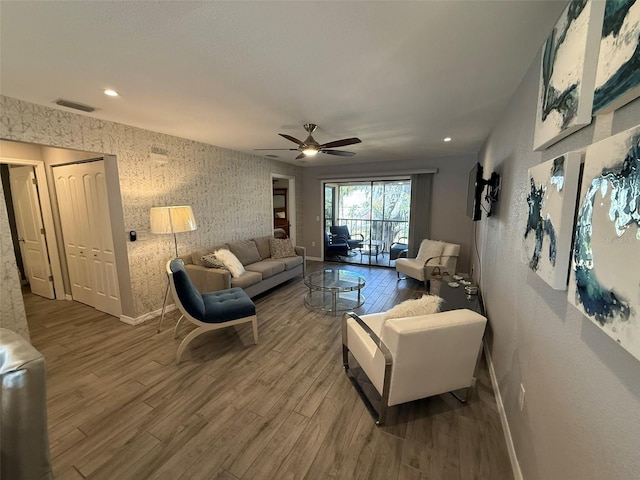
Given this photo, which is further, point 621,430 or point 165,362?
point 165,362

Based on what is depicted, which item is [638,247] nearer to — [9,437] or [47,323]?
[9,437]

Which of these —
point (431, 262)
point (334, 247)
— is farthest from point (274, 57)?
point (334, 247)

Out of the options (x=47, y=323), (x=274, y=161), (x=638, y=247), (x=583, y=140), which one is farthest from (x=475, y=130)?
(x=47, y=323)

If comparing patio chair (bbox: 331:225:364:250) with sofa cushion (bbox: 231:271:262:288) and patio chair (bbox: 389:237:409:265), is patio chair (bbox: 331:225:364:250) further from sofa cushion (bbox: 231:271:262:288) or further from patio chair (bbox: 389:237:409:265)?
sofa cushion (bbox: 231:271:262:288)

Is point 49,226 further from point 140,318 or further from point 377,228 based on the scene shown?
point 377,228

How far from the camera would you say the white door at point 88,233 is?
3.25 meters

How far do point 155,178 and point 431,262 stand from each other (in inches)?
185

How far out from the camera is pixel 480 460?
5.16 ft

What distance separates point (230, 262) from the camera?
3.79 m

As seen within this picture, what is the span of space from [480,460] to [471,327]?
2.59 feet

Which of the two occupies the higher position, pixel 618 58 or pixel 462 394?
pixel 618 58

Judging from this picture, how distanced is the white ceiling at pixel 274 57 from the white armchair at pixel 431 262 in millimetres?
2464

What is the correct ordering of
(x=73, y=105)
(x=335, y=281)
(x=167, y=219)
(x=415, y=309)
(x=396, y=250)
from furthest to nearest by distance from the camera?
1. (x=396, y=250)
2. (x=335, y=281)
3. (x=167, y=219)
4. (x=73, y=105)
5. (x=415, y=309)

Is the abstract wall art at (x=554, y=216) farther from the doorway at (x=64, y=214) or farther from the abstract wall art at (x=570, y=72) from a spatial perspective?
the doorway at (x=64, y=214)
